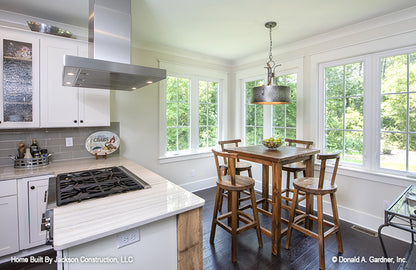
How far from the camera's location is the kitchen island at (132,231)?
3.31 feet

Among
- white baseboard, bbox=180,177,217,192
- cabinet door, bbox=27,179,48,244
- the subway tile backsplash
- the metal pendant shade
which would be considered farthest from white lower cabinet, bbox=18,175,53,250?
the metal pendant shade

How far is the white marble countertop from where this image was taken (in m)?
0.99

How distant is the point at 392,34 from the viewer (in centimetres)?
244

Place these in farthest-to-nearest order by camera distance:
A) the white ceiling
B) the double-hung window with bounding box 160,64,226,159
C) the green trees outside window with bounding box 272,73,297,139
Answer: the double-hung window with bounding box 160,64,226,159 → the green trees outside window with bounding box 272,73,297,139 → the white ceiling

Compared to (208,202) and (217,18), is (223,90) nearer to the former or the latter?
(217,18)

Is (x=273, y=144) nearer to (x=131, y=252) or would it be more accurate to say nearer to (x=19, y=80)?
(x=131, y=252)

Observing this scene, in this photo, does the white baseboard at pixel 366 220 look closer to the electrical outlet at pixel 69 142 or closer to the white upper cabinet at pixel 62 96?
the white upper cabinet at pixel 62 96

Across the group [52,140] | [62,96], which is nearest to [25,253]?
[52,140]

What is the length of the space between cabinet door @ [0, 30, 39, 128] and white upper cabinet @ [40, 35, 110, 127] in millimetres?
68

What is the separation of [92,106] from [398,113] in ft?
12.1

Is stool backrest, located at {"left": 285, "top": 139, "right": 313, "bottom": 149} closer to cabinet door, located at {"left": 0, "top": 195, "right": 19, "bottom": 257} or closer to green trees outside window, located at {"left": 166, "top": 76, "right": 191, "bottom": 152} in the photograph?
green trees outside window, located at {"left": 166, "top": 76, "right": 191, "bottom": 152}

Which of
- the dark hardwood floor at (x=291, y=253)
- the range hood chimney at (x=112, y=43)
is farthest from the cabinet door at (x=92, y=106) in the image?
the dark hardwood floor at (x=291, y=253)

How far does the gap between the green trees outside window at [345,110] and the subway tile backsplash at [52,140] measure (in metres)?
3.15

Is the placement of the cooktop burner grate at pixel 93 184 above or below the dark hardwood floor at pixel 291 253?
above
